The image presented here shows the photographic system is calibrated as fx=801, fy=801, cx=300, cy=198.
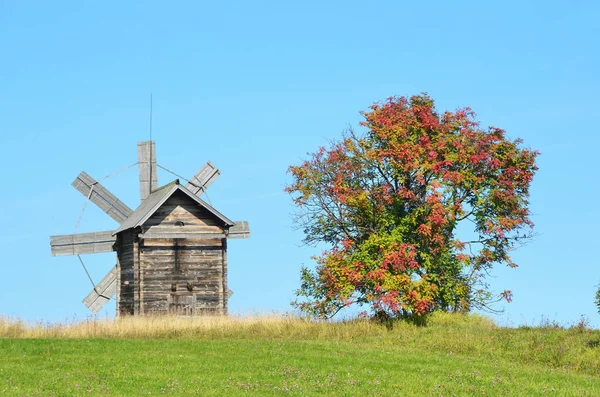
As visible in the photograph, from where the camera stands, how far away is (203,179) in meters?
46.8

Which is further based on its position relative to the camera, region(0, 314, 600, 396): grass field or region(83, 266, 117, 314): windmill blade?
region(83, 266, 117, 314): windmill blade

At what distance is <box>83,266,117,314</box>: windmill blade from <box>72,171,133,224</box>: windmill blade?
3.30 metres

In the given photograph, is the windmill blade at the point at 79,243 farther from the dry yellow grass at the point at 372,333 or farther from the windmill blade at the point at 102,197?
the dry yellow grass at the point at 372,333

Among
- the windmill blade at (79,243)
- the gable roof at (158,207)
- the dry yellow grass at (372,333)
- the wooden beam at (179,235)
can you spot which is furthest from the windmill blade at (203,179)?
the dry yellow grass at (372,333)

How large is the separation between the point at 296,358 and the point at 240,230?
18382mm

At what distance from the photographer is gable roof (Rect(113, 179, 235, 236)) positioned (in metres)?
41.0

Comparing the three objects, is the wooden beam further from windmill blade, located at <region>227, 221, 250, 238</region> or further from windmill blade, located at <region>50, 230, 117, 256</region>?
windmill blade, located at <region>50, 230, 117, 256</region>

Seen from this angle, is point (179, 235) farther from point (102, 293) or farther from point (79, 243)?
point (79, 243)

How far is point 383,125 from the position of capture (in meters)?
39.2

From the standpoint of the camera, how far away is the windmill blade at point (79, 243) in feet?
148

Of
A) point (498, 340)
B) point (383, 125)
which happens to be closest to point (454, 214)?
point (383, 125)

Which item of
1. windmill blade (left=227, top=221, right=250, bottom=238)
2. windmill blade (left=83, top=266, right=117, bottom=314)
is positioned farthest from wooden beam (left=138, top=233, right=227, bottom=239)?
windmill blade (left=83, top=266, right=117, bottom=314)

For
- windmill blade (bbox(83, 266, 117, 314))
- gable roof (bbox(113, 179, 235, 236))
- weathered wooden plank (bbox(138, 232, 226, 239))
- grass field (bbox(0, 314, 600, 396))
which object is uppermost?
gable roof (bbox(113, 179, 235, 236))

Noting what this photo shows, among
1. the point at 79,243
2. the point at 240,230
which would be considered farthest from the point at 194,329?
the point at 79,243
